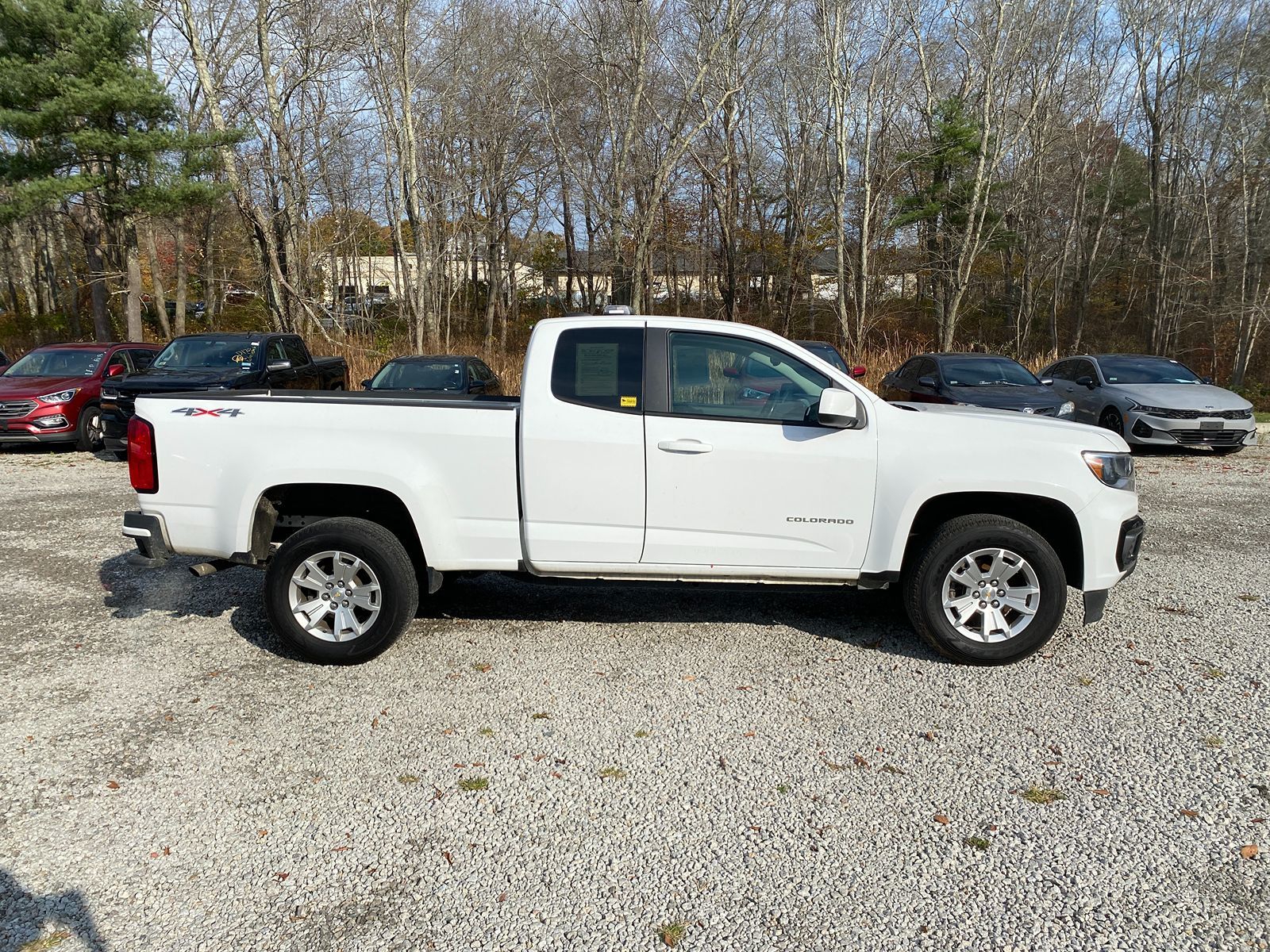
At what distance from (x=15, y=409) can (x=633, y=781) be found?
542 inches

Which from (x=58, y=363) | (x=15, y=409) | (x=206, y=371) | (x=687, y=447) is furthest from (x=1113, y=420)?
(x=58, y=363)

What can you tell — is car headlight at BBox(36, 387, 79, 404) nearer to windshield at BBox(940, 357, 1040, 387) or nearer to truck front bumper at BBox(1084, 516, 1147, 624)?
windshield at BBox(940, 357, 1040, 387)

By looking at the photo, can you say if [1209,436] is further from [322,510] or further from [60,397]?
[60,397]

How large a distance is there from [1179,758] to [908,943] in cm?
198

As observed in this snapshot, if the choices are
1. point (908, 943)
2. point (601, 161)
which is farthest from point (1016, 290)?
point (908, 943)

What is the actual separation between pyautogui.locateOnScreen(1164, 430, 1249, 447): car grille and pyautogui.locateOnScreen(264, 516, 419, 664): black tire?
12285mm

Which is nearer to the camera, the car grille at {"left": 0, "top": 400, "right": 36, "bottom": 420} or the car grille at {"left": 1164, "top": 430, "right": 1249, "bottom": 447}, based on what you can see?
the car grille at {"left": 1164, "top": 430, "right": 1249, "bottom": 447}

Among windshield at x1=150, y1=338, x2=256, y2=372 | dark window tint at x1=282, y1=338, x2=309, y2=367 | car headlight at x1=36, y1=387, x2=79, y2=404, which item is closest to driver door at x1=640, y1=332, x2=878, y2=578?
windshield at x1=150, y1=338, x2=256, y2=372

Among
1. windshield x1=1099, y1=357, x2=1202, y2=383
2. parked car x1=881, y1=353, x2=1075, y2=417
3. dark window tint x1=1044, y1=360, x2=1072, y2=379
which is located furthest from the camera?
dark window tint x1=1044, y1=360, x2=1072, y2=379

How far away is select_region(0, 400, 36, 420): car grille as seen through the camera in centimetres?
1282

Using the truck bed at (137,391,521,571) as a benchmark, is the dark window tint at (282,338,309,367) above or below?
above

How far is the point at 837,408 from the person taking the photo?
14.4ft

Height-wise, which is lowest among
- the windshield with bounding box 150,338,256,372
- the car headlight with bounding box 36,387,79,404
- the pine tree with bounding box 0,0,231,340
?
the car headlight with bounding box 36,387,79,404

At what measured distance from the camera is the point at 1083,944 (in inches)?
101
